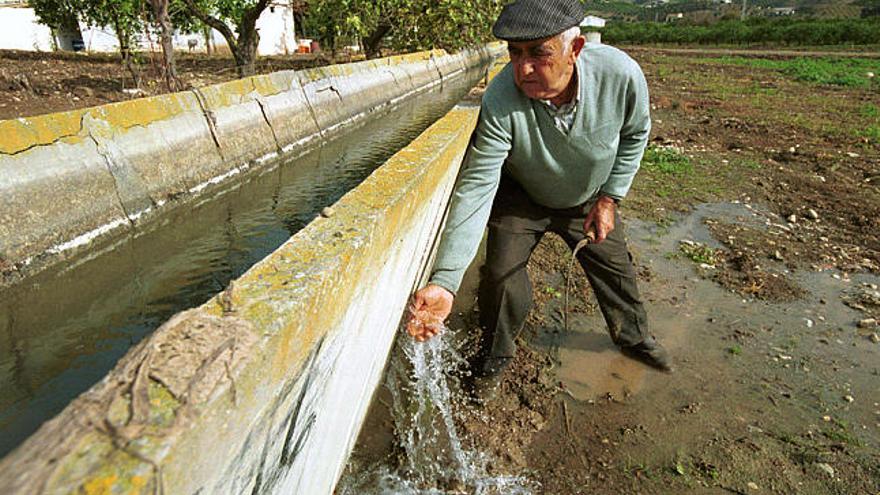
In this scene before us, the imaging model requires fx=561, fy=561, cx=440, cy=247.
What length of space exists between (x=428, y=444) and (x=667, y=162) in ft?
19.4

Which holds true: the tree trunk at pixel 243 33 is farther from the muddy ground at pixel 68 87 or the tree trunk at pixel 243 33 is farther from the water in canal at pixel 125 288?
the water in canal at pixel 125 288

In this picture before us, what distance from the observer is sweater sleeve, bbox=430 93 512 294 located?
7.18ft

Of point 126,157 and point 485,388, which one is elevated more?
point 126,157

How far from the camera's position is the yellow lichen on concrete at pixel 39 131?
3.48 metres

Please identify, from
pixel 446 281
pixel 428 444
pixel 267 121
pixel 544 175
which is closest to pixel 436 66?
pixel 267 121

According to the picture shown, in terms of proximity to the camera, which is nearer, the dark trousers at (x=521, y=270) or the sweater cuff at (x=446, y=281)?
the sweater cuff at (x=446, y=281)

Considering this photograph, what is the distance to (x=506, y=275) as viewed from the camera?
111 inches

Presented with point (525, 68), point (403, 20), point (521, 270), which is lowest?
point (521, 270)

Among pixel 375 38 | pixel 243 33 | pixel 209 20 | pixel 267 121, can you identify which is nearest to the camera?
pixel 267 121

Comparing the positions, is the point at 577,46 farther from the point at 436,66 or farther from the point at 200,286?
the point at 436,66

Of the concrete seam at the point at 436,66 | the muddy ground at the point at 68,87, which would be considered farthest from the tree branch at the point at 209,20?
the concrete seam at the point at 436,66

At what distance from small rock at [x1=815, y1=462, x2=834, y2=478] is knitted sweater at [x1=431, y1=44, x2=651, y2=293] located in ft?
5.30

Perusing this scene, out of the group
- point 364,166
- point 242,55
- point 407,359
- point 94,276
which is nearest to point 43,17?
point 242,55

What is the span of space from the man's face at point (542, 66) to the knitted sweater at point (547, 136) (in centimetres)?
10
